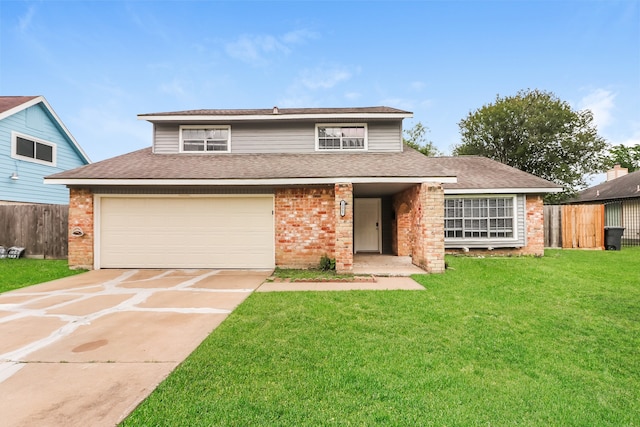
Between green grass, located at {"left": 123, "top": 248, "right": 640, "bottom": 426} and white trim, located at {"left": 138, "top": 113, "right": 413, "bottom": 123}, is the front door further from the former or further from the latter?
green grass, located at {"left": 123, "top": 248, "right": 640, "bottom": 426}

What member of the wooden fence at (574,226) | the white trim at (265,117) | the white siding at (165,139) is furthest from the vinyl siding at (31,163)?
the wooden fence at (574,226)

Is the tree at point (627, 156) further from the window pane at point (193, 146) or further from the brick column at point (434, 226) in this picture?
the window pane at point (193, 146)

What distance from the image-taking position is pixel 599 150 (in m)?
22.1

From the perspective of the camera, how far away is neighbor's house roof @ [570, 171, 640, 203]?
650 inches

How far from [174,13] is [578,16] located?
17169 millimetres

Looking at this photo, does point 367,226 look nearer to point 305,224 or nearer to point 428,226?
point 305,224

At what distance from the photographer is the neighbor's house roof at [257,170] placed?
301 inches

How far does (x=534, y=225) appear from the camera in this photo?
10516 millimetres

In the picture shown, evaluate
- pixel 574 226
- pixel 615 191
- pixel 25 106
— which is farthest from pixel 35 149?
pixel 615 191

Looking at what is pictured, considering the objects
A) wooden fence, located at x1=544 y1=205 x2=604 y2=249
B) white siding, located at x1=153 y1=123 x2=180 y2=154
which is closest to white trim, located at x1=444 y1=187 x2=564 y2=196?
wooden fence, located at x1=544 y1=205 x2=604 y2=249

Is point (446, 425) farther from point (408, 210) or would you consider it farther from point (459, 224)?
point (459, 224)

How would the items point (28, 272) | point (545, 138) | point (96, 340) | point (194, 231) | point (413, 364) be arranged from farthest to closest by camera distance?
point (545, 138) → point (194, 231) → point (28, 272) → point (96, 340) → point (413, 364)

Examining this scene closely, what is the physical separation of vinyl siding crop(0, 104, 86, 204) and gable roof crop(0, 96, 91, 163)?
0.14 meters

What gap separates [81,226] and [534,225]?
1500cm
